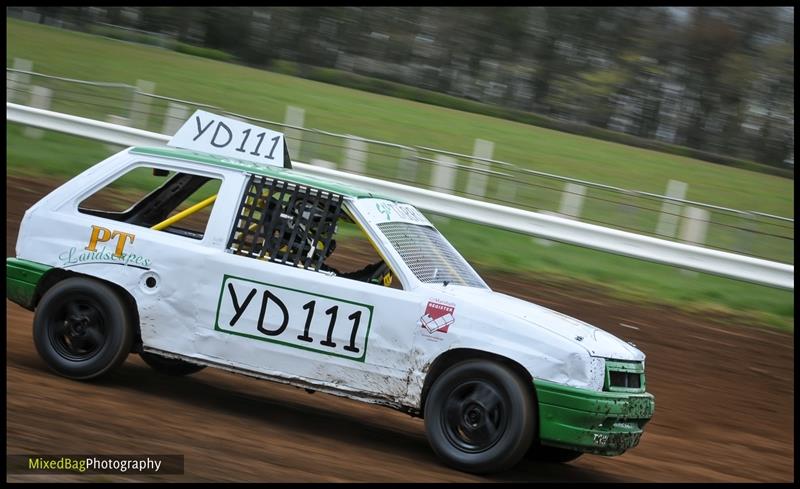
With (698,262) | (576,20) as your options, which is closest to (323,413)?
(698,262)

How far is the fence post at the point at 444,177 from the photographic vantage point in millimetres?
15156

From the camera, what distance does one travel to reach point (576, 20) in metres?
25.9

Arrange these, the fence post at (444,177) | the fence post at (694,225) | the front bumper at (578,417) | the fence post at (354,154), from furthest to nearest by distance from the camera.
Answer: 1. the fence post at (354,154)
2. the fence post at (444,177)
3. the fence post at (694,225)
4. the front bumper at (578,417)

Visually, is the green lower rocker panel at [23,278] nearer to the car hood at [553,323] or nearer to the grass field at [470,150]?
the car hood at [553,323]

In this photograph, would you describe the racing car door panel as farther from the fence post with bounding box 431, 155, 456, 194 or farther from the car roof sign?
the fence post with bounding box 431, 155, 456, 194

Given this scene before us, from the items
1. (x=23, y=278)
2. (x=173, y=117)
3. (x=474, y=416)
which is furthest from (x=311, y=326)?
(x=173, y=117)

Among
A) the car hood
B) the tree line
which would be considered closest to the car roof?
the car hood

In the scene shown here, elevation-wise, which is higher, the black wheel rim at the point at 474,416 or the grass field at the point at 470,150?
the grass field at the point at 470,150

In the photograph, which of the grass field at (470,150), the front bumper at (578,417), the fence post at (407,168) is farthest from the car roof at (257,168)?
the fence post at (407,168)

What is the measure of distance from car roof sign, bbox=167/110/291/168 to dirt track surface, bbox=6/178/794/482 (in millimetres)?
1838

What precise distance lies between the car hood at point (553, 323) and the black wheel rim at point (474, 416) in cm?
44

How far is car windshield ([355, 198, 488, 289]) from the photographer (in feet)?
23.4

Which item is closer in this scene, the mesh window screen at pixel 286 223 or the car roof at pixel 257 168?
the mesh window screen at pixel 286 223

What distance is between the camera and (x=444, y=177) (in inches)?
597
